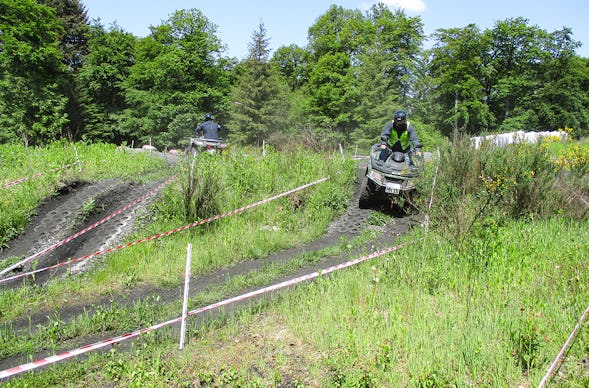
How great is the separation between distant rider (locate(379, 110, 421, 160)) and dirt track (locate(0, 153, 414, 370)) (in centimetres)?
162

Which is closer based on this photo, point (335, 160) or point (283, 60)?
point (335, 160)

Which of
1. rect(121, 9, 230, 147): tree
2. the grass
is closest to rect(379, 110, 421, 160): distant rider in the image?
the grass

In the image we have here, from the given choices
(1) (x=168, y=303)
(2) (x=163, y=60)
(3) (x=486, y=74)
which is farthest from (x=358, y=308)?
(3) (x=486, y=74)

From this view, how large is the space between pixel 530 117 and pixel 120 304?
1699 inches

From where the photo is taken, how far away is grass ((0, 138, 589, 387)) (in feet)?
12.1

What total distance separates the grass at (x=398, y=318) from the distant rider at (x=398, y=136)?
7.89 feet

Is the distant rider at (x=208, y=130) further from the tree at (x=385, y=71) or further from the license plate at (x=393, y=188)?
the tree at (x=385, y=71)

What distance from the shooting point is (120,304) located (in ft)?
21.4

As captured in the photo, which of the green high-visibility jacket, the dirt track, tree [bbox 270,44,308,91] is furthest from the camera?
tree [bbox 270,44,308,91]

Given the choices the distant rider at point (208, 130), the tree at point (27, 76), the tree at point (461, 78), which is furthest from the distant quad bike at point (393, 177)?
the tree at point (461, 78)

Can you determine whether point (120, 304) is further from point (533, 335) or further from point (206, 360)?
point (533, 335)

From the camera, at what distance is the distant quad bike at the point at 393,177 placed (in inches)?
372

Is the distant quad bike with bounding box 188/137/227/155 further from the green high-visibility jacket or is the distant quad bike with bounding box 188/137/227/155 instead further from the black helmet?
the black helmet

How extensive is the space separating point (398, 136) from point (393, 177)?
130 cm
